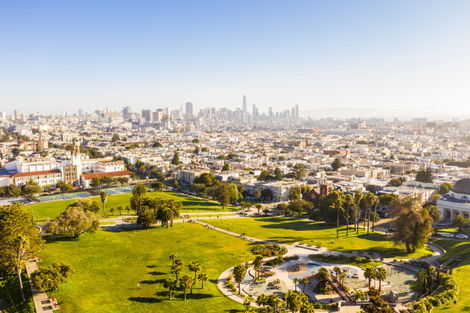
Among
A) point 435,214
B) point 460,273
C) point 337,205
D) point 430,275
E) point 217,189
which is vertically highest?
point 337,205

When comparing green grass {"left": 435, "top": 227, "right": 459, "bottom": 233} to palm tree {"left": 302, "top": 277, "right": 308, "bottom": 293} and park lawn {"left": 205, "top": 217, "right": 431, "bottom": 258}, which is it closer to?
park lawn {"left": 205, "top": 217, "right": 431, "bottom": 258}

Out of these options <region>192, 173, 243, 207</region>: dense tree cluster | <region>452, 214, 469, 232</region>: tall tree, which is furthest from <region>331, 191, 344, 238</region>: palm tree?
<region>192, 173, 243, 207</region>: dense tree cluster

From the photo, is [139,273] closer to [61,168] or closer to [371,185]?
[371,185]

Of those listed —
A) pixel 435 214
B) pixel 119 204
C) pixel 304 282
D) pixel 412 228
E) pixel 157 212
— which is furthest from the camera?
pixel 119 204

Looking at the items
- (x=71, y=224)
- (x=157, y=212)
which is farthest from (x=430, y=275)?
(x=71, y=224)

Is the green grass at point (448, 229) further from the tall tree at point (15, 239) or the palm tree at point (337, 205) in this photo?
the tall tree at point (15, 239)

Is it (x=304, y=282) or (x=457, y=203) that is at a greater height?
(x=457, y=203)

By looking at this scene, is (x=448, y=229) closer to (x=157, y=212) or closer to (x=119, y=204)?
(x=157, y=212)

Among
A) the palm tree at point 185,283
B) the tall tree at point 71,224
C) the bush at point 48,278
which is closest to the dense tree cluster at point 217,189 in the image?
the tall tree at point 71,224
